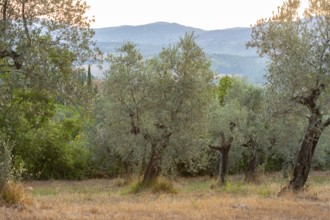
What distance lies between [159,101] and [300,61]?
781 centimetres

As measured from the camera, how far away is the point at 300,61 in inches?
724

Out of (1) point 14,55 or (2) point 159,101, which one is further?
(2) point 159,101

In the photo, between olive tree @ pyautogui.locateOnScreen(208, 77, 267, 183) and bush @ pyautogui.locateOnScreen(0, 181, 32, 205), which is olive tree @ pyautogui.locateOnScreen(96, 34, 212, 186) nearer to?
olive tree @ pyautogui.locateOnScreen(208, 77, 267, 183)

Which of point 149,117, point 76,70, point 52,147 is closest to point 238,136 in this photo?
point 149,117

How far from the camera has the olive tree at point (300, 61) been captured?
59.6ft

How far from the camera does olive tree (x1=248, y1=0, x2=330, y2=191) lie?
18172 mm

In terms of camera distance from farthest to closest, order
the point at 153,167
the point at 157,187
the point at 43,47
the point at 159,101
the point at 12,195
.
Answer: the point at 153,167 → the point at 159,101 → the point at 157,187 → the point at 12,195 → the point at 43,47

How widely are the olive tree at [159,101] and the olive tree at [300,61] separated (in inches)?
169

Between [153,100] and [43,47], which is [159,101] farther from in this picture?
[43,47]

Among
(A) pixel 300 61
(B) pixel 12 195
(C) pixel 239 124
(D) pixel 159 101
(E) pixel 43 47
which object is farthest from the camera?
(C) pixel 239 124

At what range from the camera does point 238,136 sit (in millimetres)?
33406

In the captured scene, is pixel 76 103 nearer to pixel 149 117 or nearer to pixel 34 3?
pixel 34 3

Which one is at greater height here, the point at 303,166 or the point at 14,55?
the point at 14,55

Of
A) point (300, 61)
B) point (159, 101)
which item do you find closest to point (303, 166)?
point (300, 61)
